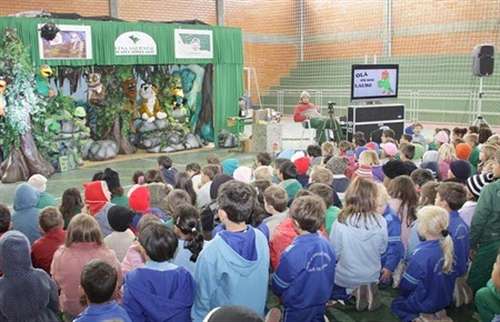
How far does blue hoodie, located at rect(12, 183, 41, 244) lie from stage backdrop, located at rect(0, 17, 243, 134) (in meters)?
6.00

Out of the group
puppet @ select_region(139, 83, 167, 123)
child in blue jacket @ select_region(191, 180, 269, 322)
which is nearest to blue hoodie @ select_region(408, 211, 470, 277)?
child in blue jacket @ select_region(191, 180, 269, 322)

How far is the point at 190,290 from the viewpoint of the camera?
2.85 meters

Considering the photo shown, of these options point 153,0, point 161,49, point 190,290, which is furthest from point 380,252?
point 153,0

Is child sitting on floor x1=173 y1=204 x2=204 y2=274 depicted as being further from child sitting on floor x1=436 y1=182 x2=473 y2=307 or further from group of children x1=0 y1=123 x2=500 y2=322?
child sitting on floor x1=436 y1=182 x2=473 y2=307

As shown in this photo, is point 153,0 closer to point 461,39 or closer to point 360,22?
point 360,22

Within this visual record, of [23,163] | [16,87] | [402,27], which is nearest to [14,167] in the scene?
[23,163]

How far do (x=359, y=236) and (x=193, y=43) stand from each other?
9524 millimetres

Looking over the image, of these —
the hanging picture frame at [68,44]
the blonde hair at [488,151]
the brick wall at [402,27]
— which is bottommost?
the blonde hair at [488,151]

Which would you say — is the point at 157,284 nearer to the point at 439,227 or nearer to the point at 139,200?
the point at 139,200

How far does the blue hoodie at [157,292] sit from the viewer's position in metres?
2.76

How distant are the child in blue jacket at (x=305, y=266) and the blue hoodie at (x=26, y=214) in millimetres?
2172

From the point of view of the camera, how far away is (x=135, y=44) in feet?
37.7

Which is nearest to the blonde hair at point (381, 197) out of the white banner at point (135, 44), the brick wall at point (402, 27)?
the white banner at point (135, 44)

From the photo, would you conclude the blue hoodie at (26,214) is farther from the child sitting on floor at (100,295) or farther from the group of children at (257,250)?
the child sitting on floor at (100,295)
